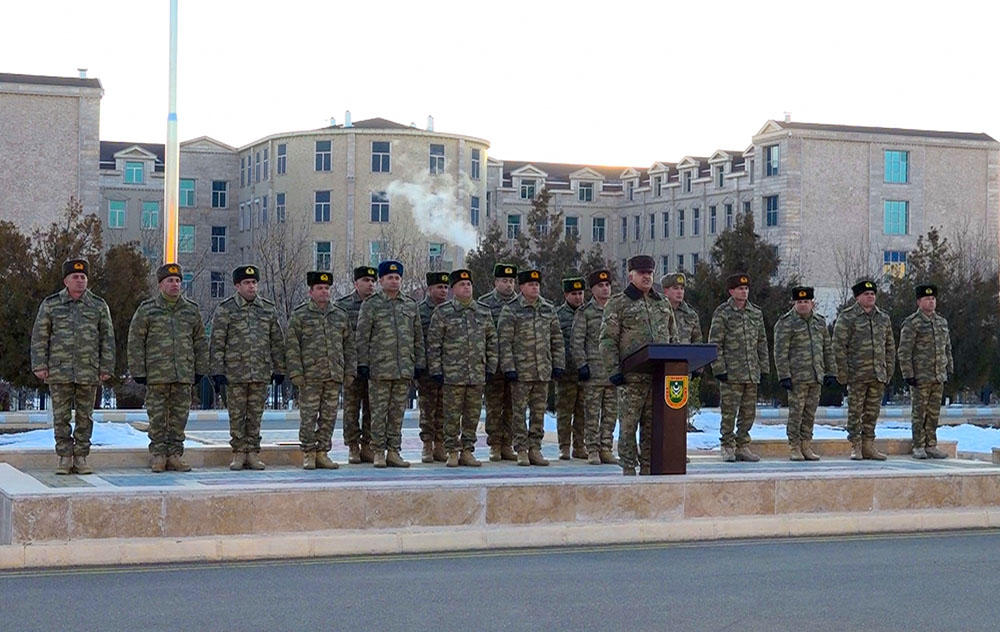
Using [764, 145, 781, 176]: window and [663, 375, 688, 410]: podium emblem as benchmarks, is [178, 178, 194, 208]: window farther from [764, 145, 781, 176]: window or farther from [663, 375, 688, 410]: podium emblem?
[663, 375, 688, 410]: podium emblem

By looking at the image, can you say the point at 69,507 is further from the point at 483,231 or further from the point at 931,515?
the point at 483,231

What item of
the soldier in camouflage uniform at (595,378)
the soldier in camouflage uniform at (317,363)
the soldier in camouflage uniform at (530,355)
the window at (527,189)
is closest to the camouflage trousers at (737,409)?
the soldier in camouflage uniform at (595,378)

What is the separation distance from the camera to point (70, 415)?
14.1m

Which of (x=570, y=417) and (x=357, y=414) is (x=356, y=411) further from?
(x=570, y=417)

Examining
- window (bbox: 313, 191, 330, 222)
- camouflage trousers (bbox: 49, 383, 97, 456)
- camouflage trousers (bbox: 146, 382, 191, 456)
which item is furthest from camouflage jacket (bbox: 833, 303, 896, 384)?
window (bbox: 313, 191, 330, 222)

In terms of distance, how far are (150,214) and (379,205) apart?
11.8m

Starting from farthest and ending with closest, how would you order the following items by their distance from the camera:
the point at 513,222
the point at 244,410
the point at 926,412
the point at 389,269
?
the point at 513,222
the point at 926,412
the point at 389,269
the point at 244,410

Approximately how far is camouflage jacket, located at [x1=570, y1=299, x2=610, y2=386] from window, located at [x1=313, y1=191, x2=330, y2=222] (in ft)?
175

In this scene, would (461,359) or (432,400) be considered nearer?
(461,359)

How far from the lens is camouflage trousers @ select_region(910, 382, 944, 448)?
1784 cm

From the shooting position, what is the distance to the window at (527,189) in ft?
268

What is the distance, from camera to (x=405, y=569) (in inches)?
423

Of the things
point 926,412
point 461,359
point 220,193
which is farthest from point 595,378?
point 220,193

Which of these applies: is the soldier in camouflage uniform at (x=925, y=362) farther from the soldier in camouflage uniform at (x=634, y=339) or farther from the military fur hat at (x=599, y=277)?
the soldier in camouflage uniform at (x=634, y=339)
